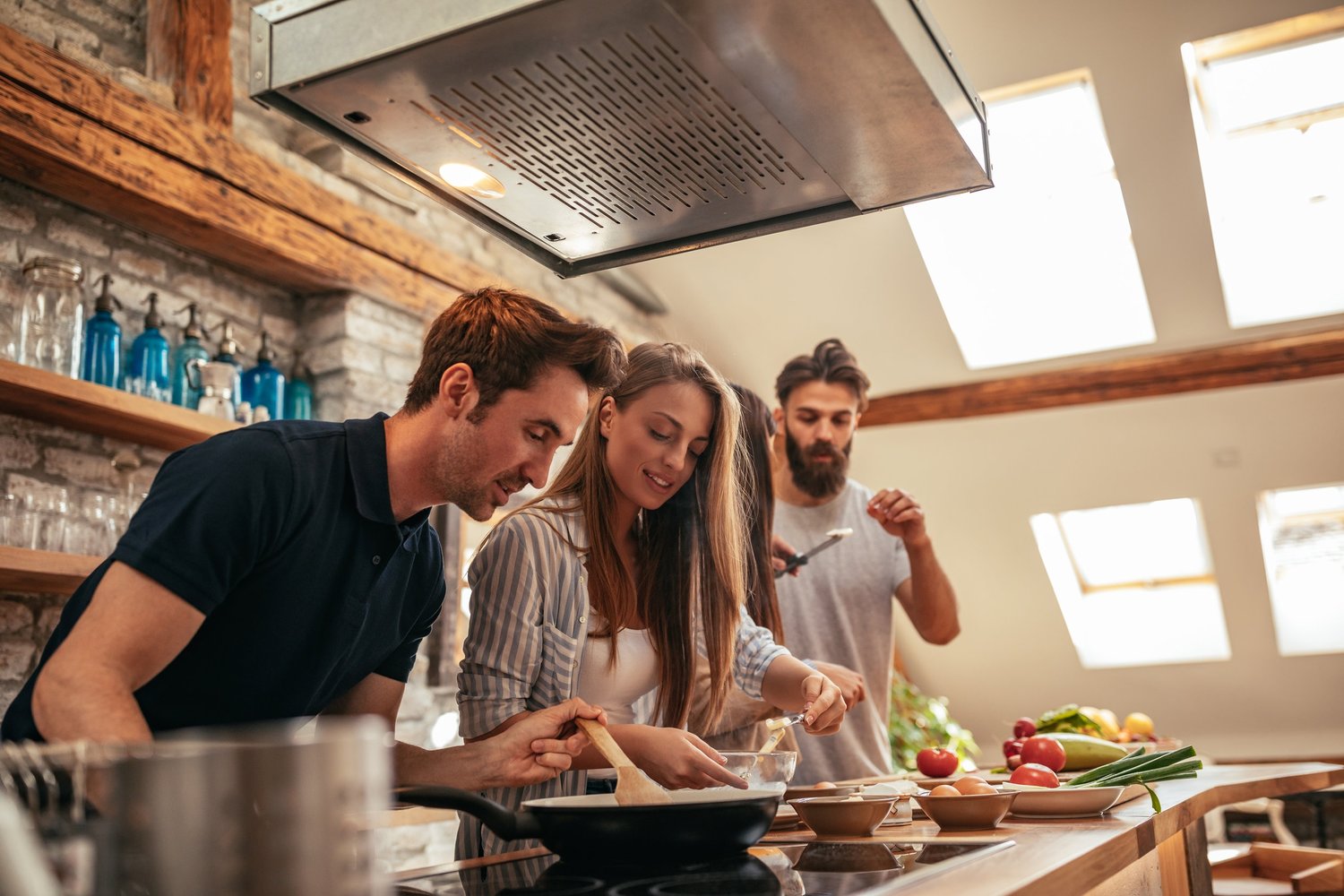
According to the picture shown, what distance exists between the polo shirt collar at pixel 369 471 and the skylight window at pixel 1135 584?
5293 millimetres

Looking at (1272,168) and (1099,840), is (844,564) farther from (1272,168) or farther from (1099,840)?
(1272,168)

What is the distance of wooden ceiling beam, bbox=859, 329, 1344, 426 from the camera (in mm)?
5090

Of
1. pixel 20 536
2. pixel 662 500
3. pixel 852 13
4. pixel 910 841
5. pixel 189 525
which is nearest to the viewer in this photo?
pixel 852 13

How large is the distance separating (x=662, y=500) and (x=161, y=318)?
219 centimetres

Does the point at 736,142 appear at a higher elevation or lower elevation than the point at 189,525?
higher

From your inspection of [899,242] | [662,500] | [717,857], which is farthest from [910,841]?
[899,242]

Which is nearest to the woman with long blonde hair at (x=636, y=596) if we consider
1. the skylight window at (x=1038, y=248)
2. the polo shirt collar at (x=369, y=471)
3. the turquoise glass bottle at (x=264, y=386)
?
the polo shirt collar at (x=369, y=471)

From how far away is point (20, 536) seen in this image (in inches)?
110

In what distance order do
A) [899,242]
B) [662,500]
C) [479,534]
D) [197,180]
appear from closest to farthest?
[662,500], [197,180], [479,534], [899,242]

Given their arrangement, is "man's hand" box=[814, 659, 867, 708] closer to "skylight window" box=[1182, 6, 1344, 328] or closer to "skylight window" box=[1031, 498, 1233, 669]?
"skylight window" box=[1182, 6, 1344, 328]

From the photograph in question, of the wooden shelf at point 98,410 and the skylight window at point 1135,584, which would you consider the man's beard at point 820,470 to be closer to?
the wooden shelf at point 98,410

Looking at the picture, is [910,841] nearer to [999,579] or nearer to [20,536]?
[20,536]

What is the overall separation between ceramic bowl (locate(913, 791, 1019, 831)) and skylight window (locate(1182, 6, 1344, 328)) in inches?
157

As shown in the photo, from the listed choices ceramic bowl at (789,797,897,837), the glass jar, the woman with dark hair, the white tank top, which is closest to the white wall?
the woman with dark hair
